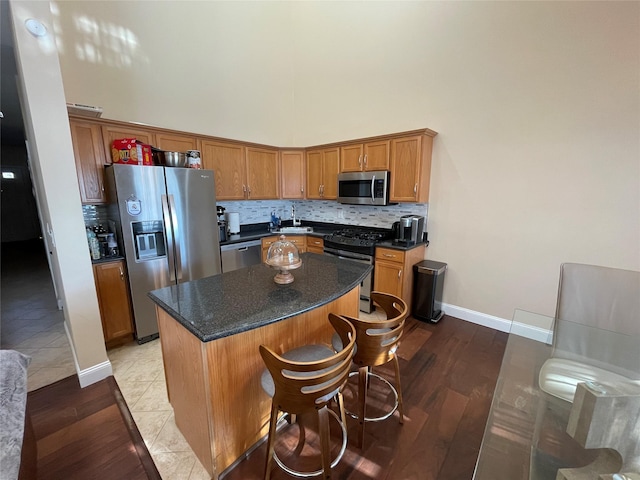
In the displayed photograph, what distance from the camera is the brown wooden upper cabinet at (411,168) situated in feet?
9.90

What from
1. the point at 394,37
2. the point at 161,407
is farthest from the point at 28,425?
the point at 394,37

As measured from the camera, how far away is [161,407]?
73.6 inches

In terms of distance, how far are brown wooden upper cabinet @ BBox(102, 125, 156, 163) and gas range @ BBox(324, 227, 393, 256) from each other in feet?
7.89

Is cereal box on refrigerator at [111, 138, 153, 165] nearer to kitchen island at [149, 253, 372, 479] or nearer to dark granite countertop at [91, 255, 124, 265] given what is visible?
dark granite countertop at [91, 255, 124, 265]

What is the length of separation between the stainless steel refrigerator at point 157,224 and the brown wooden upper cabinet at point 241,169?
24.7 inches

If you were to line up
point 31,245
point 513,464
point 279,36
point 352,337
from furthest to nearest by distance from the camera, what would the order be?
point 31,245, point 279,36, point 352,337, point 513,464

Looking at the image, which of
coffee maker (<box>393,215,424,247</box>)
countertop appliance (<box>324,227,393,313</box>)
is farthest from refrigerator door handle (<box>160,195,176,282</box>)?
coffee maker (<box>393,215,424,247</box>)

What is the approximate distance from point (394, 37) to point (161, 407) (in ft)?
15.0

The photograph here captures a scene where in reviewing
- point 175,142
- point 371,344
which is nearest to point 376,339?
point 371,344

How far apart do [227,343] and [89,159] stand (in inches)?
97.3

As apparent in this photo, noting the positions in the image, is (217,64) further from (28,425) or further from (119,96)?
(28,425)

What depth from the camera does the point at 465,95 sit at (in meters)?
2.92

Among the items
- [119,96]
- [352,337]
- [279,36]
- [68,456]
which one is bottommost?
[68,456]

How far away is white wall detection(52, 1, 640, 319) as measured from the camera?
2268 mm
